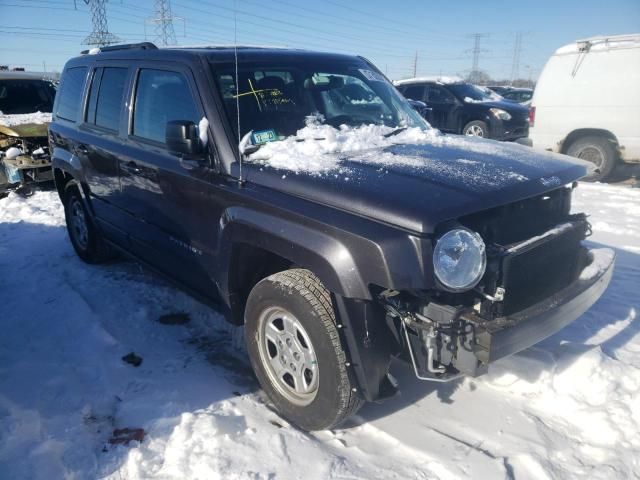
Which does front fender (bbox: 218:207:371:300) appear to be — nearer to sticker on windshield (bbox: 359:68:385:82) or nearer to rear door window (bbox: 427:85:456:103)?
sticker on windshield (bbox: 359:68:385:82)

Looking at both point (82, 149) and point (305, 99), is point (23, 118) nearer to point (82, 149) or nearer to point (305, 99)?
point (82, 149)

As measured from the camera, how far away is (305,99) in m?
Answer: 3.33

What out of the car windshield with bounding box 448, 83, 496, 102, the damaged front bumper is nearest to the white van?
the car windshield with bounding box 448, 83, 496, 102

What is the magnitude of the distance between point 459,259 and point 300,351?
39.4 inches

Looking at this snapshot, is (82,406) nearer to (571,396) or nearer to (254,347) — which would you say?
(254,347)

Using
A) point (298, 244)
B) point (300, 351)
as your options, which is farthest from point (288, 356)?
point (298, 244)

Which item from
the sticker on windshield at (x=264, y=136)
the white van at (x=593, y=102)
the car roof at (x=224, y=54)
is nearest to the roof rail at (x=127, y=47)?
the car roof at (x=224, y=54)

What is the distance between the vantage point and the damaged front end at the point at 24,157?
8.30 m

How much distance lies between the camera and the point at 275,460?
97.4 inches

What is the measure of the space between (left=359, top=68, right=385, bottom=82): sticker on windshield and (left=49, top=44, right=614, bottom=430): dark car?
0.13 feet

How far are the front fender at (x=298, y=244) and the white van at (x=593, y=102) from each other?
784 centimetres

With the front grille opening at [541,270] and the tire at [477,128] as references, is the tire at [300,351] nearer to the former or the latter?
the front grille opening at [541,270]

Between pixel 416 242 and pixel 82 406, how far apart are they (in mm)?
2195

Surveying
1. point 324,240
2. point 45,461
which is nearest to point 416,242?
point 324,240
